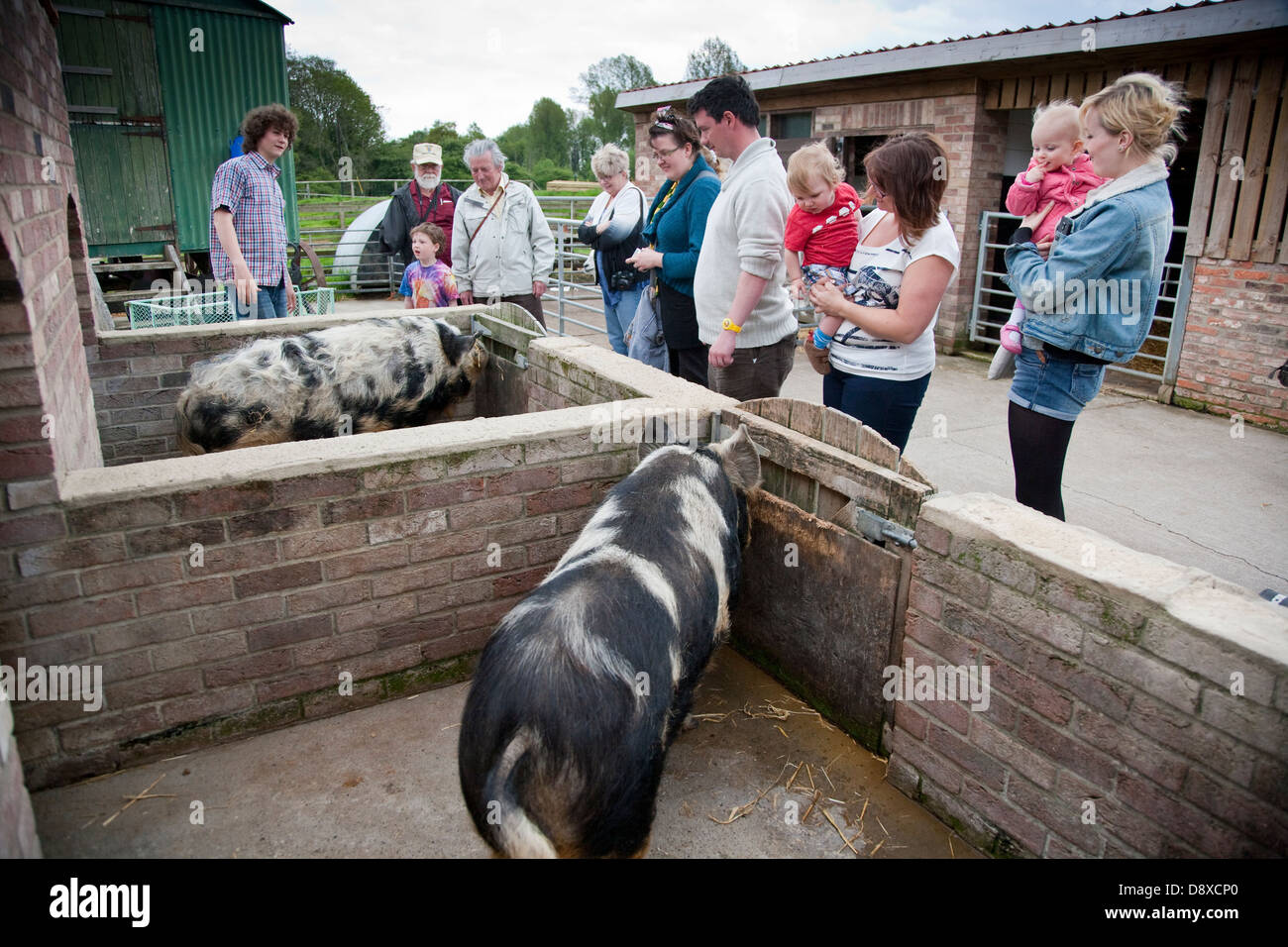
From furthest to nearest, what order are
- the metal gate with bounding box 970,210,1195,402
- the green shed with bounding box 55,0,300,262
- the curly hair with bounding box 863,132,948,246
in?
the green shed with bounding box 55,0,300,262, the metal gate with bounding box 970,210,1195,402, the curly hair with bounding box 863,132,948,246

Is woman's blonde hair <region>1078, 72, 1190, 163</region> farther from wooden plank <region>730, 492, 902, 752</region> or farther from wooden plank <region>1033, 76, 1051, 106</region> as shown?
wooden plank <region>1033, 76, 1051, 106</region>

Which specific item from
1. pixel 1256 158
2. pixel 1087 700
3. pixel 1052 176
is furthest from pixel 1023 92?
pixel 1087 700

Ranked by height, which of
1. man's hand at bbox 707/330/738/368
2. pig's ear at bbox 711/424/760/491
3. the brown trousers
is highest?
man's hand at bbox 707/330/738/368

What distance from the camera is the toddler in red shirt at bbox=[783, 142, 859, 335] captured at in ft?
15.2

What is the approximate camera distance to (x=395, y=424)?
5.35 m

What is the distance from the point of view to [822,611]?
10.6 ft

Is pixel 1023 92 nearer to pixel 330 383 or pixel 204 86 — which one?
pixel 330 383

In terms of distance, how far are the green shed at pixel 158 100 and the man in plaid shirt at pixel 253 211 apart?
18.5 feet

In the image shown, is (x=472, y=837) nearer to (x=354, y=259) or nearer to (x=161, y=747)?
(x=161, y=747)

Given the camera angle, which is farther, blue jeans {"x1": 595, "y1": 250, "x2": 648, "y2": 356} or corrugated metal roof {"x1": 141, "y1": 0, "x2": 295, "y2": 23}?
corrugated metal roof {"x1": 141, "y1": 0, "x2": 295, "y2": 23}

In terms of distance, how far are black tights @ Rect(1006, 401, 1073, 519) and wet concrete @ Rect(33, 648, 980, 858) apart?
1.17 metres

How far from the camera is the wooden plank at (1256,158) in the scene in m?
6.86

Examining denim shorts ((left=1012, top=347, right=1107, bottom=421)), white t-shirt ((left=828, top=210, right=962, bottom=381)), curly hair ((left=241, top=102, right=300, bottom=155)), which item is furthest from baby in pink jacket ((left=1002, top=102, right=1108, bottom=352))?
curly hair ((left=241, top=102, right=300, bottom=155))

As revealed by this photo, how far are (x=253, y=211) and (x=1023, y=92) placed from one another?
7530 millimetres
